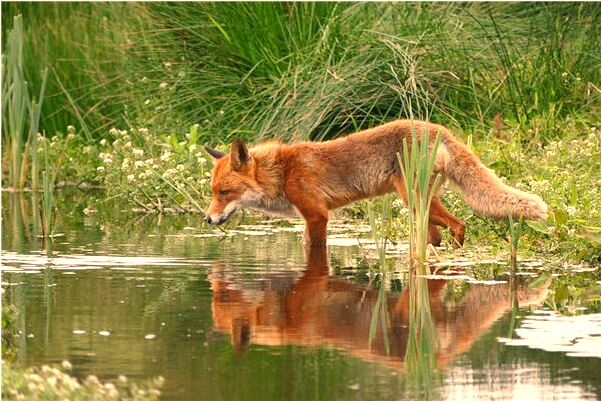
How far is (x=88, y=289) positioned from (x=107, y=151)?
28.4 ft

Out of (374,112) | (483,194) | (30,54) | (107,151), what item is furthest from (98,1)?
(483,194)

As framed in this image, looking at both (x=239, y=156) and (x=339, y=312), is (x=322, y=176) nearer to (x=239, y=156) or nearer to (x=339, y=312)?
(x=239, y=156)

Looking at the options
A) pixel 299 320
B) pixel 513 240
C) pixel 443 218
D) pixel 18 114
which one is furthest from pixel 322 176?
pixel 18 114

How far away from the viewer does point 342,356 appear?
24.1ft

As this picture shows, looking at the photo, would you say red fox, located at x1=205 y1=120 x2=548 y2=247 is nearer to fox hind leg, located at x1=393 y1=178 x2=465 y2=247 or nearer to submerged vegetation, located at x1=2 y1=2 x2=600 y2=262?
fox hind leg, located at x1=393 y1=178 x2=465 y2=247

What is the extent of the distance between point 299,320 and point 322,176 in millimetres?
4019

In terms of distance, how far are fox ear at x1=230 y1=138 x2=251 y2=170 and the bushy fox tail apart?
1.69m

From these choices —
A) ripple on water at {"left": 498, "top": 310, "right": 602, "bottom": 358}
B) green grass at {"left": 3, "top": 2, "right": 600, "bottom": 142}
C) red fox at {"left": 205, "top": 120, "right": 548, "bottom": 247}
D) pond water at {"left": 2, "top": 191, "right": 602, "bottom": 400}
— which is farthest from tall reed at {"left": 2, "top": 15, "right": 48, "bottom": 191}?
ripple on water at {"left": 498, "top": 310, "right": 602, "bottom": 358}

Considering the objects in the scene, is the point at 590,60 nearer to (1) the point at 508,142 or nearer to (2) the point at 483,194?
(1) the point at 508,142

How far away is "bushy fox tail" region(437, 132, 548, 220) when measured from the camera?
11320 mm

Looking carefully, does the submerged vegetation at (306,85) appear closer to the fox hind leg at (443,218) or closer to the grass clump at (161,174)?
the grass clump at (161,174)

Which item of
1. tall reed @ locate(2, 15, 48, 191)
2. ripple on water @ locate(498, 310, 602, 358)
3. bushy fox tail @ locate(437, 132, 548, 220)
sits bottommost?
ripple on water @ locate(498, 310, 602, 358)

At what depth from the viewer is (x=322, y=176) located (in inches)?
488

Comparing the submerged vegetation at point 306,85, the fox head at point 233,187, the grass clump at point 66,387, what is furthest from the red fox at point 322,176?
the grass clump at point 66,387
